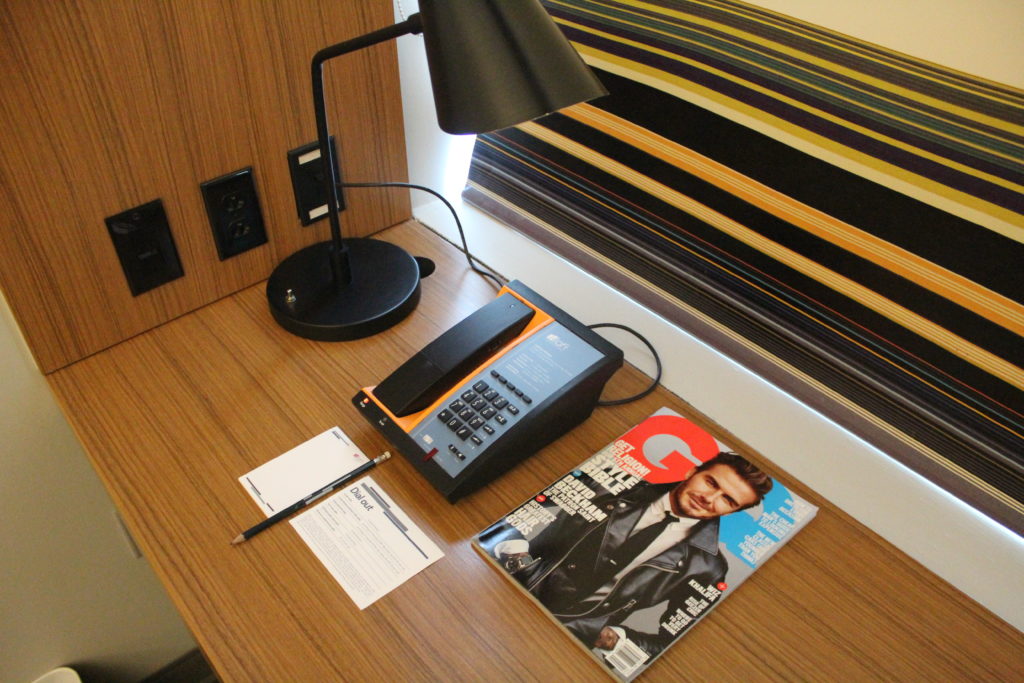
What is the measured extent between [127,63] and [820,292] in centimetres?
84

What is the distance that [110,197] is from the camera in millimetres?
860

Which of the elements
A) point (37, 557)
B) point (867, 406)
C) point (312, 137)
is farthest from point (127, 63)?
point (867, 406)

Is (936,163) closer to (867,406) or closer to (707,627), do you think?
(867,406)

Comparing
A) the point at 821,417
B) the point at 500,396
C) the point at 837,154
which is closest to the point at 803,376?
the point at 821,417

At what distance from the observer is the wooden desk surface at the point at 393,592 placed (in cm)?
71

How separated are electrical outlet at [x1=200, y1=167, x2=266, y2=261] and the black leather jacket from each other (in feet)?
1.92

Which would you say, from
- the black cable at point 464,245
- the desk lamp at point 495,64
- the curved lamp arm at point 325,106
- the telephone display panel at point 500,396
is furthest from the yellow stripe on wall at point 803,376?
the desk lamp at point 495,64

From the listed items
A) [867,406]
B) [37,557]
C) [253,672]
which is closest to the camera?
[253,672]

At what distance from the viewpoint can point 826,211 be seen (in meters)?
0.83

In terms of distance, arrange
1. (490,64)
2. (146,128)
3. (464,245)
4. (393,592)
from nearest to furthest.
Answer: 1. (490,64)
2. (393,592)
3. (146,128)
4. (464,245)

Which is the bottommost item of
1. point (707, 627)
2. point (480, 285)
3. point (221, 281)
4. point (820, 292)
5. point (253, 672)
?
point (707, 627)

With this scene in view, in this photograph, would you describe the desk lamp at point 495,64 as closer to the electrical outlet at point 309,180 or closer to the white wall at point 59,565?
the electrical outlet at point 309,180

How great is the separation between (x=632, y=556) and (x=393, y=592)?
10.1 inches

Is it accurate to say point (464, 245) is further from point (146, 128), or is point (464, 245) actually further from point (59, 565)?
point (59, 565)
